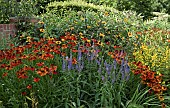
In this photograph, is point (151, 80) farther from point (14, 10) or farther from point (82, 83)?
point (14, 10)

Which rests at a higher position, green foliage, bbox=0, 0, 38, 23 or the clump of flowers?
green foliage, bbox=0, 0, 38, 23

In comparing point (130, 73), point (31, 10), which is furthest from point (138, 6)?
point (130, 73)

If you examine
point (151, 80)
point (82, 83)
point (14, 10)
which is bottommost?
point (82, 83)

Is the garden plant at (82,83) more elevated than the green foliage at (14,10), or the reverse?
the green foliage at (14,10)

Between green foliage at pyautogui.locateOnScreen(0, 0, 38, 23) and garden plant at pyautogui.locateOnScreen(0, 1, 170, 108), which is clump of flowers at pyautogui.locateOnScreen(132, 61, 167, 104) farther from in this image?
green foliage at pyautogui.locateOnScreen(0, 0, 38, 23)

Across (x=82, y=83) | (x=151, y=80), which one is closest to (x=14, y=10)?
(x=82, y=83)

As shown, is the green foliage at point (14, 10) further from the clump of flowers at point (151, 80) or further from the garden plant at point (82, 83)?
the clump of flowers at point (151, 80)

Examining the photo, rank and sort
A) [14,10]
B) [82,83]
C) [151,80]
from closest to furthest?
[151,80], [82,83], [14,10]

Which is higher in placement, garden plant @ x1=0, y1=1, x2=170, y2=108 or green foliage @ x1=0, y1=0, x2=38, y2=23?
green foliage @ x1=0, y1=0, x2=38, y2=23

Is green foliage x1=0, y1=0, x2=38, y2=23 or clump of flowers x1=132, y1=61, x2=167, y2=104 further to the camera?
green foliage x1=0, y1=0, x2=38, y2=23

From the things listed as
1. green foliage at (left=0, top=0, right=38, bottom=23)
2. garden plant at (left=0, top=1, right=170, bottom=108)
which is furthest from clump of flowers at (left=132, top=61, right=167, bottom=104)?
green foliage at (left=0, top=0, right=38, bottom=23)

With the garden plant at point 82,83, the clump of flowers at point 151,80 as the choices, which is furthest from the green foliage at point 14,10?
the clump of flowers at point 151,80

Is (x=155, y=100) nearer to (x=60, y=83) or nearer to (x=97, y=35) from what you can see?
(x=60, y=83)

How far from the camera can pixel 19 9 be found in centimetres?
665
